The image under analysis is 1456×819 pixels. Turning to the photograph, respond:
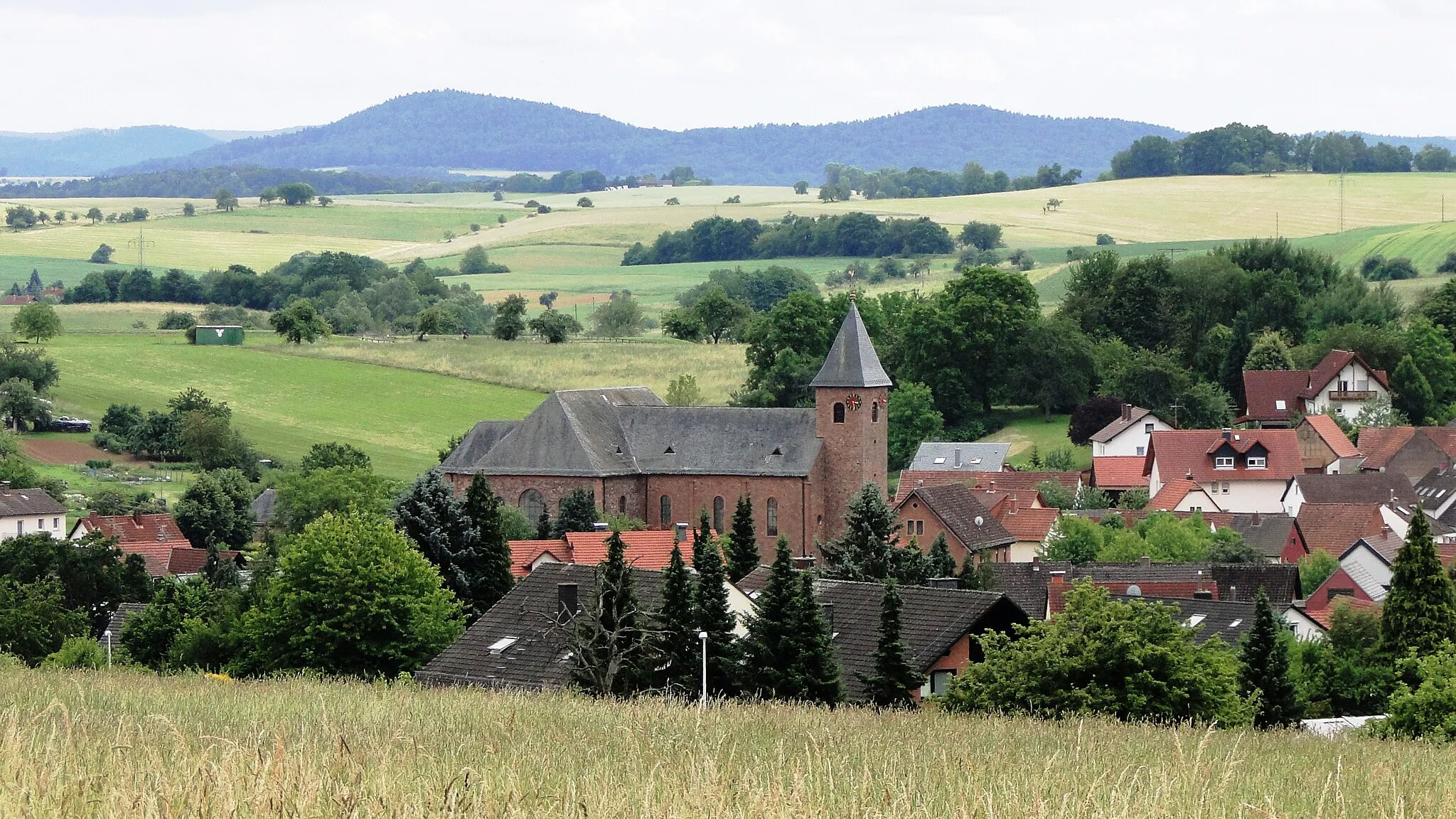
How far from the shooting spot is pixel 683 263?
172500 millimetres

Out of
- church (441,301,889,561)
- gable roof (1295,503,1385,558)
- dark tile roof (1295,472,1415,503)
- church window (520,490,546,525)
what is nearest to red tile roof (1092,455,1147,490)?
dark tile roof (1295,472,1415,503)

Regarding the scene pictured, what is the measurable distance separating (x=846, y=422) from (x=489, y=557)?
65.5ft

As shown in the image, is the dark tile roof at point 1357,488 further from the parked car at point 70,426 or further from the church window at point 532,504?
the parked car at point 70,426

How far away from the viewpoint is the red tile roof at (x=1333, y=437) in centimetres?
8094

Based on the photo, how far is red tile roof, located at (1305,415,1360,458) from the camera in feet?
266

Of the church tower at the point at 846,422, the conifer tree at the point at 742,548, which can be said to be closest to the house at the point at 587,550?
the conifer tree at the point at 742,548

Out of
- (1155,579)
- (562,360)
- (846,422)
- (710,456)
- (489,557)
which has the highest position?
(846,422)

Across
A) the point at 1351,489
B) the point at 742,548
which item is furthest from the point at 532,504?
the point at 1351,489

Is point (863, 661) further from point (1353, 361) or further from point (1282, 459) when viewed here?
point (1353, 361)

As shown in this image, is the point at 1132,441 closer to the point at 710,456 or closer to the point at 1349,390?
the point at 1349,390

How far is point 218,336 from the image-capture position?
107 m

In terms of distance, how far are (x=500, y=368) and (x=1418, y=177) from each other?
104689 millimetres

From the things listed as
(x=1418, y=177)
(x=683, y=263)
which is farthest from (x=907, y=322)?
(x=1418, y=177)

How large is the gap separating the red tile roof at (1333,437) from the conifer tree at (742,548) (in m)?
40.3
